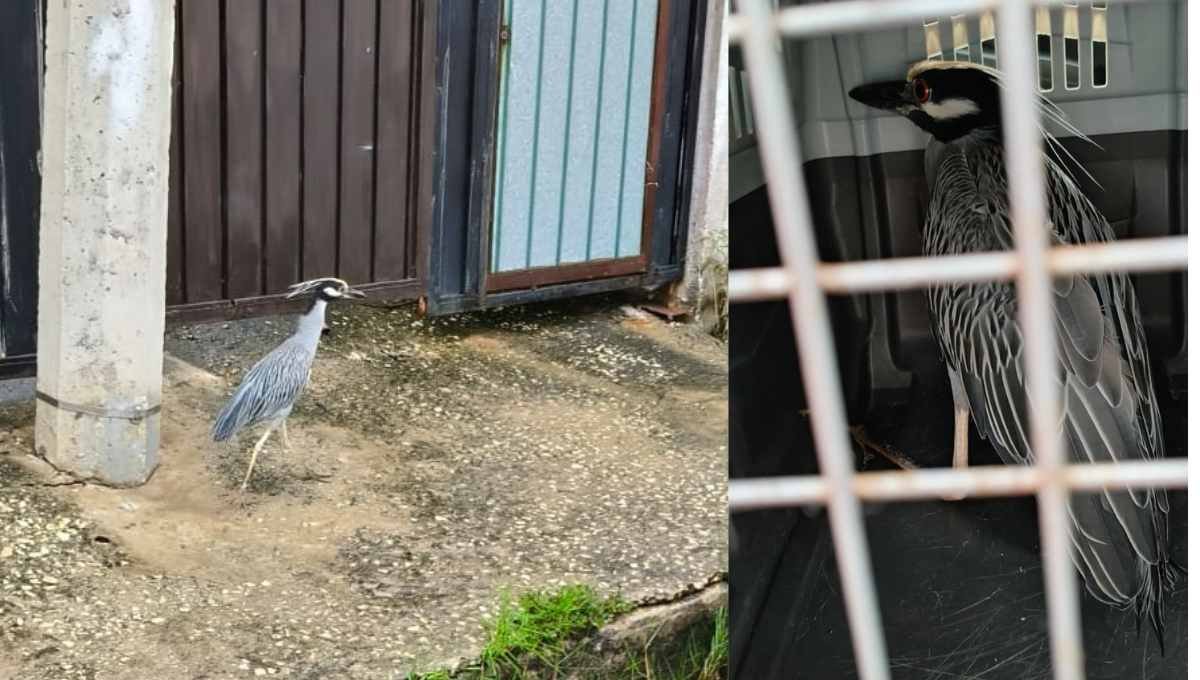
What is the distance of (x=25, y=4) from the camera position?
13.2 ft

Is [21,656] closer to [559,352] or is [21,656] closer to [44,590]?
[44,590]

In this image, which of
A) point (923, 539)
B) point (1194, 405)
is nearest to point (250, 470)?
point (923, 539)

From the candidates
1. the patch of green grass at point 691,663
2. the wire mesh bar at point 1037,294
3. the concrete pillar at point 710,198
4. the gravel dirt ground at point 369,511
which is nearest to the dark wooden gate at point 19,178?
the gravel dirt ground at point 369,511

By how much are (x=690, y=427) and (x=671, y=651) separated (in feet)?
4.90

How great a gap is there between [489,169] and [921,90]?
398cm

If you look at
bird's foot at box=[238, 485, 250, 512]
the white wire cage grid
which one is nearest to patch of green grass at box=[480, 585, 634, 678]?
bird's foot at box=[238, 485, 250, 512]

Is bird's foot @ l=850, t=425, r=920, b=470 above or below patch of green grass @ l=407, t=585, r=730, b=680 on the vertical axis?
above

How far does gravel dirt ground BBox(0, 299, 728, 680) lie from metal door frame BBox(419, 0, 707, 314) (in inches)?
9.5

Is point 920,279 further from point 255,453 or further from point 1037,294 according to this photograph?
point 255,453

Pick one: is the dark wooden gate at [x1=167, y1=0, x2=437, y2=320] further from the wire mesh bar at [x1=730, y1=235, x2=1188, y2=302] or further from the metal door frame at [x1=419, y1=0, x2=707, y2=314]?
the wire mesh bar at [x1=730, y1=235, x2=1188, y2=302]

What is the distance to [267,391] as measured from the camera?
407cm

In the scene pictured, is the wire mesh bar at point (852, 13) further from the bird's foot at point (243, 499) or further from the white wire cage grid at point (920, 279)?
the bird's foot at point (243, 499)

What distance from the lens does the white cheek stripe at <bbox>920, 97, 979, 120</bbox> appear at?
149 cm

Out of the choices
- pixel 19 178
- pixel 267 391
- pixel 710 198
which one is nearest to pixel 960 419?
pixel 267 391
